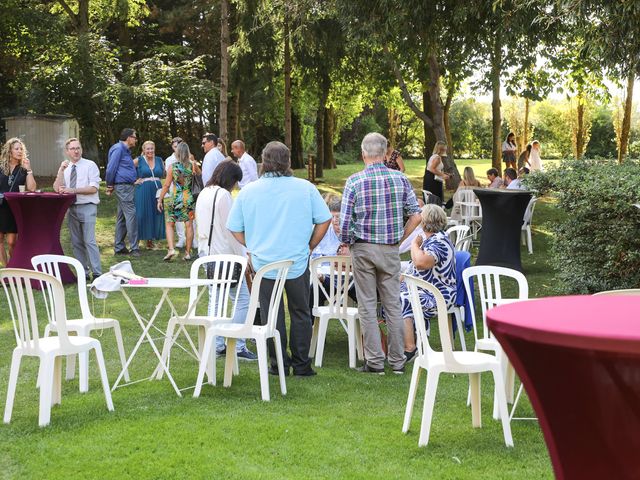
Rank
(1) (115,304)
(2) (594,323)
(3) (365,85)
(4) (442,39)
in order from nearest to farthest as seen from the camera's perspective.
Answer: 1. (2) (594,323)
2. (1) (115,304)
3. (4) (442,39)
4. (3) (365,85)

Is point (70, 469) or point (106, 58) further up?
point (106, 58)

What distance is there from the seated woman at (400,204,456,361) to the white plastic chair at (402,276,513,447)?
1712 millimetres

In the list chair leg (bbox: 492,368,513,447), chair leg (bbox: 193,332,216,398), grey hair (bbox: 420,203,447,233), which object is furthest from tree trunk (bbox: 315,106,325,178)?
chair leg (bbox: 492,368,513,447)

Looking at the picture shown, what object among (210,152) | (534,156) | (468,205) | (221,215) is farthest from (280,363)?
(534,156)

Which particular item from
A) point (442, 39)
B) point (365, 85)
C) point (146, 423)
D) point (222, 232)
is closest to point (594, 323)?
point (146, 423)

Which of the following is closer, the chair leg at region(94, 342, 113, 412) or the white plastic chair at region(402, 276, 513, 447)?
the white plastic chair at region(402, 276, 513, 447)

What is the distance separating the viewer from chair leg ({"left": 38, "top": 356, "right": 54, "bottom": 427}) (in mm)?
5977

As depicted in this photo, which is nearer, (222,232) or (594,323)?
(594,323)

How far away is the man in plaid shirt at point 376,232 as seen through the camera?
7383 mm

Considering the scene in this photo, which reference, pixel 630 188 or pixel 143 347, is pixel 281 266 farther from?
pixel 630 188

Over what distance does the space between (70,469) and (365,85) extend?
2342 centimetres

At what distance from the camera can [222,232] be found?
7965 millimetres

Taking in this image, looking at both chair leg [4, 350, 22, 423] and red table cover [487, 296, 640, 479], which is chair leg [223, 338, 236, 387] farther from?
red table cover [487, 296, 640, 479]

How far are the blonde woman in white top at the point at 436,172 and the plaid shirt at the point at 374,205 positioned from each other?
376 inches
